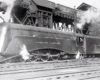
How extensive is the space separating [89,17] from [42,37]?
9.12 m

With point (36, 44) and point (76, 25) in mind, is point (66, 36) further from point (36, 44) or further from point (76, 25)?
point (76, 25)

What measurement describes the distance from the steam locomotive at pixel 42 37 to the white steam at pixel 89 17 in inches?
61.3

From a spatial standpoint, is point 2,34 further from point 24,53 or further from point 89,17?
point 89,17

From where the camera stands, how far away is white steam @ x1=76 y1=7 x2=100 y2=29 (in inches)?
703

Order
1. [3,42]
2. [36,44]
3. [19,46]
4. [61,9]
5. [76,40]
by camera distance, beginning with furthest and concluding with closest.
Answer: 1. [61,9]
2. [76,40]
3. [36,44]
4. [19,46]
5. [3,42]

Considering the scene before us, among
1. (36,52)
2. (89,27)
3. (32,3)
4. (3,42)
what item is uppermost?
(32,3)

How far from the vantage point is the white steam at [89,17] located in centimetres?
1786

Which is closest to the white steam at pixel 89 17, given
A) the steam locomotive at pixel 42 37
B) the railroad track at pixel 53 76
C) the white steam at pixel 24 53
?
the steam locomotive at pixel 42 37

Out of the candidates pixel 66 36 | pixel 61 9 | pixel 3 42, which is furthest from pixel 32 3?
pixel 3 42

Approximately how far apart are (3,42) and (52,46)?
390 cm

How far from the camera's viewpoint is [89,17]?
1795 centimetres

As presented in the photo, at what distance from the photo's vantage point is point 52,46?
1141 cm

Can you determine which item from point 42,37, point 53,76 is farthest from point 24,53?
point 53,76

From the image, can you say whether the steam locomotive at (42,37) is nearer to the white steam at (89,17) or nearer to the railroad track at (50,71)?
the white steam at (89,17)
